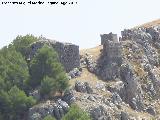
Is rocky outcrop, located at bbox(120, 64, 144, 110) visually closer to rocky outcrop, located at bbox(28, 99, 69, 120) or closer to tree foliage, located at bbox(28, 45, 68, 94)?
tree foliage, located at bbox(28, 45, 68, 94)

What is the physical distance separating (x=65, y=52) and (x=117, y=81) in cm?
1052

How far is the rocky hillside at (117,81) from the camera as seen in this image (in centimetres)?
12625

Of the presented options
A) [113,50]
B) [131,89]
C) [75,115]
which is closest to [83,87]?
[131,89]

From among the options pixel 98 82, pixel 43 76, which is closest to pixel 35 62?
pixel 43 76

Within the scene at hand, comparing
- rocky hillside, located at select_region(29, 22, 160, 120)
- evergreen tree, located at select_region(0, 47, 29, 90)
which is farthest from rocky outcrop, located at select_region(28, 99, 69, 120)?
evergreen tree, located at select_region(0, 47, 29, 90)

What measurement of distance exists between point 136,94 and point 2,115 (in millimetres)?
23694

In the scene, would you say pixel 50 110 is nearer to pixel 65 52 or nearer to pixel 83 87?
pixel 83 87

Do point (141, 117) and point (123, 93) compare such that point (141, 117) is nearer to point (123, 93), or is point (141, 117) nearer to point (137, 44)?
point (123, 93)

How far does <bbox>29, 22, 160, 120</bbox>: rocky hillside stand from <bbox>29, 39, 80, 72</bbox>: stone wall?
162 cm

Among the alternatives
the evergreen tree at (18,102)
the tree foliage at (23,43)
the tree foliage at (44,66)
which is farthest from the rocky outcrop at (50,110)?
the tree foliage at (23,43)

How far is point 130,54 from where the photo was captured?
145625 mm

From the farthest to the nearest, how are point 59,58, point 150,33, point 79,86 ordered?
point 150,33 < point 59,58 < point 79,86

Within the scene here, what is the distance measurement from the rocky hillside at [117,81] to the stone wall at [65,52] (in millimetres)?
1624

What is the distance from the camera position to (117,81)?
13775 centimetres
